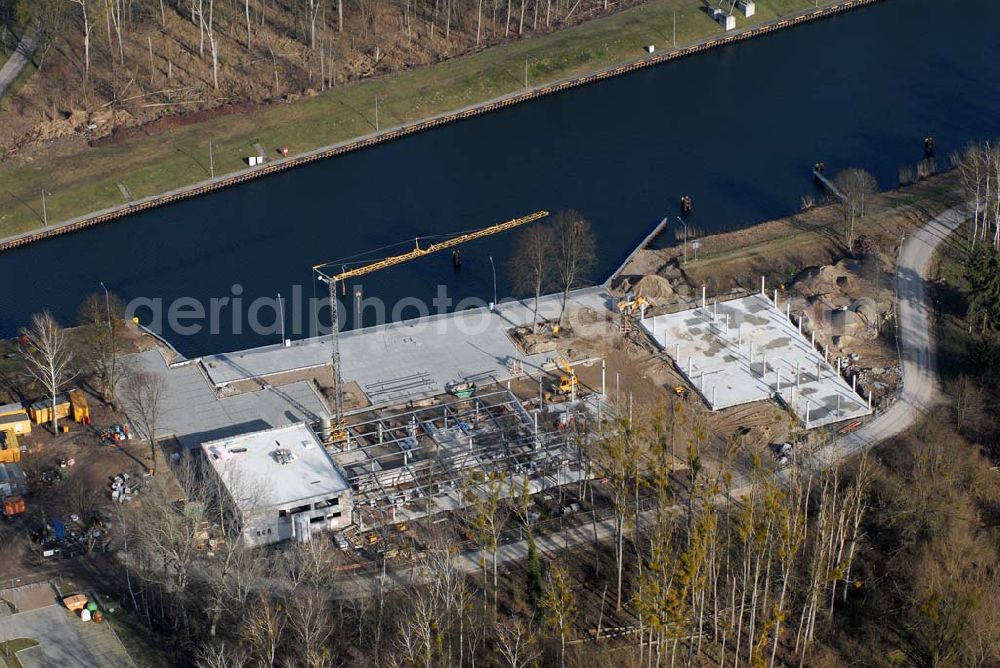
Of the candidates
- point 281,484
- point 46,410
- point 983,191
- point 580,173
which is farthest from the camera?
point 580,173

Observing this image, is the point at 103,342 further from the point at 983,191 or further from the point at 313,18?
the point at 983,191

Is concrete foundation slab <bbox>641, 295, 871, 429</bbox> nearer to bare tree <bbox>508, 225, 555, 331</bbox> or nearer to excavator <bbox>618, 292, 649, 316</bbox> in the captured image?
excavator <bbox>618, 292, 649, 316</bbox>

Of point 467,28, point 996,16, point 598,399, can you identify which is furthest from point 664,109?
point 598,399

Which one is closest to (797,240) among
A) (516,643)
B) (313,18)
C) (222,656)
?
(516,643)

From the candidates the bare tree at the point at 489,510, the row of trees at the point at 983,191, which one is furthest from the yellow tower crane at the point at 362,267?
the row of trees at the point at 983,191

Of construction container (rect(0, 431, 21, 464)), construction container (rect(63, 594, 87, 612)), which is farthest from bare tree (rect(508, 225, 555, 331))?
construction container (rect(63, 594, 87, 612))

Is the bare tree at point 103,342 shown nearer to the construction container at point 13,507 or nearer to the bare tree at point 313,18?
the construction container at point 13,507
